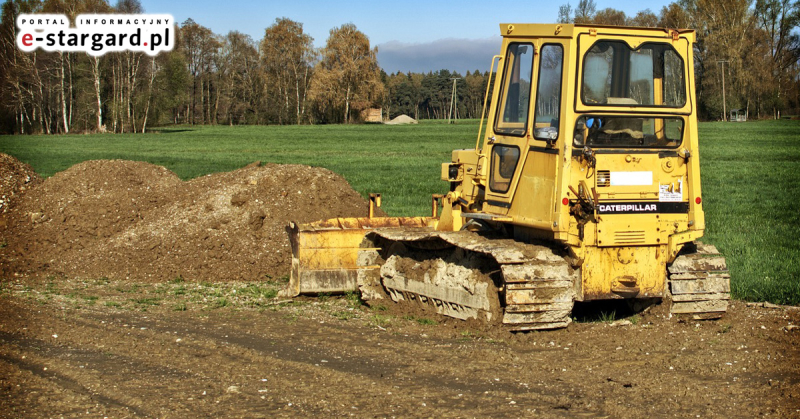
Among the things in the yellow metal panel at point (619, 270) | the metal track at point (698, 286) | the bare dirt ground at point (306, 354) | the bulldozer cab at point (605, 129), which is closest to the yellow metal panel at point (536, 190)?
the bulldozer cab at point (605, 129)

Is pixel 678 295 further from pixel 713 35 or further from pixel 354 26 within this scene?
pixel 354 26

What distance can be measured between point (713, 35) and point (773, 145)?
147 feet

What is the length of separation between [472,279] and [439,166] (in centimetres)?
2648

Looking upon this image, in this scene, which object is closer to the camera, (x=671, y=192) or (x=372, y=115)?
(x=671, y=192)

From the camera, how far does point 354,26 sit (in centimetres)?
10731

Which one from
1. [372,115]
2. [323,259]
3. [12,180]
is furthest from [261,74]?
[323,259]

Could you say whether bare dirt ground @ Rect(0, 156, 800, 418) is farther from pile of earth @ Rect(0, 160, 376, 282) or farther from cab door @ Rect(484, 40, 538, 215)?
cab door @ Rect(484, 40, 538, 215)

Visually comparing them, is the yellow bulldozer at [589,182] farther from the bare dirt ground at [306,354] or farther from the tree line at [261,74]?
the tree line at [261,74]

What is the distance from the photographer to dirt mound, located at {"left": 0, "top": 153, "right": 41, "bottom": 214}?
16656 mm

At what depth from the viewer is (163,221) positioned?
14.4 m

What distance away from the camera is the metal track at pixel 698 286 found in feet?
28.2

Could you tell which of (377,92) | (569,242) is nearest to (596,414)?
(569,242)

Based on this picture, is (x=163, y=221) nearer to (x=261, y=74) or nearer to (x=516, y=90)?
(x=516, y=90)

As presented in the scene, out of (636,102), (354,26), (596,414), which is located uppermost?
(354,26)
